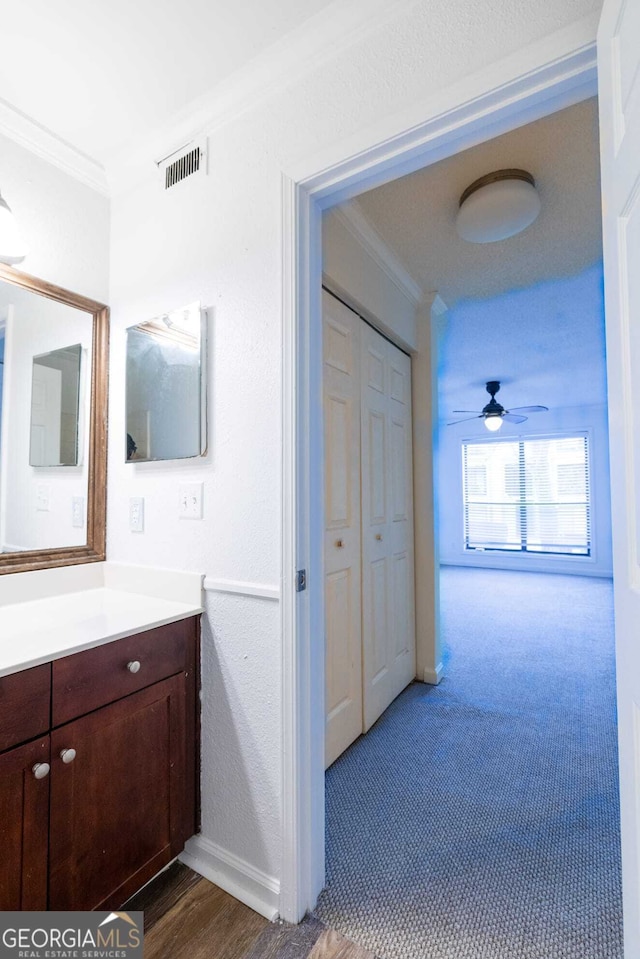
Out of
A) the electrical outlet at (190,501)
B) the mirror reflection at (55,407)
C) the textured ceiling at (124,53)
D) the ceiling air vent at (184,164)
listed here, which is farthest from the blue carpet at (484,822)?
the textured ceiling at (124,53)

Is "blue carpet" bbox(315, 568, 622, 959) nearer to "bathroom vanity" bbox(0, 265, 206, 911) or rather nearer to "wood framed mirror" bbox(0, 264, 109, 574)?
"bathroom vanity" bbox(0, 265, 206, 911)

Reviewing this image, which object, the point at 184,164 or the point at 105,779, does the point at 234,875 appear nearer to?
the point at 105,779

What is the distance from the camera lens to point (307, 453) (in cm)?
127

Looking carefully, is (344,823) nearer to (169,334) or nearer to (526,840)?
(526,840)

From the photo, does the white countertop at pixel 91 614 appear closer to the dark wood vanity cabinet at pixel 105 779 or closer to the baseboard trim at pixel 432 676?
the dark wood vanity cabinet at pixel 105 779

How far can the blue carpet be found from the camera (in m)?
1.20

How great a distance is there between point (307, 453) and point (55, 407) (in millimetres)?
1011

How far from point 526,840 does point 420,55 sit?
2367 millimetres

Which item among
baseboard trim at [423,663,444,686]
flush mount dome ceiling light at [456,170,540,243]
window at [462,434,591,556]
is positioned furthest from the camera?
window at [462,434,591,556]

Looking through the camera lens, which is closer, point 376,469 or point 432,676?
point 376,469

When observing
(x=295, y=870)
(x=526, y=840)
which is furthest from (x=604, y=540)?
(x=295, y=870)

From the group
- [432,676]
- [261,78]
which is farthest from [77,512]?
[432,676]

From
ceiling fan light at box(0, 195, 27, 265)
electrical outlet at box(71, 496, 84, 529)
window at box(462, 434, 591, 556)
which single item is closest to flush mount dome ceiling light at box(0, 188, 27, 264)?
ceiling fan light at box(0, 195, 27, 265)

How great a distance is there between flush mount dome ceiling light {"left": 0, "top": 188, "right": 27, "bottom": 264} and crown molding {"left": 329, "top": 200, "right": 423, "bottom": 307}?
1139 millimetres
